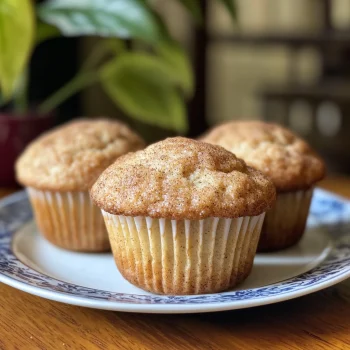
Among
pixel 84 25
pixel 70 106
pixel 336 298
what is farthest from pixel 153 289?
pixel 70 106

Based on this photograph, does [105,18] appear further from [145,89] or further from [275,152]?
[275,152]

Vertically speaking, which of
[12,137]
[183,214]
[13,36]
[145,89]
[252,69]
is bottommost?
[252,69]

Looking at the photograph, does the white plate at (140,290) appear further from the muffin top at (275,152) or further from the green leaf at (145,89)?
the green leaf at (145,89)

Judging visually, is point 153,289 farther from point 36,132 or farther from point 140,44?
point 140,44

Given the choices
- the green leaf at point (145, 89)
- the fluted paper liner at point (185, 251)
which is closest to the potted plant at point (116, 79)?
the green leaf at point (145, 89)

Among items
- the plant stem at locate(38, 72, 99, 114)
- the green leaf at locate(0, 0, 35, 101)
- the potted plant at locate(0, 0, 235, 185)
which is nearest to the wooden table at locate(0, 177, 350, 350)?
the green leaf at locate(0, 0, 35, 101)

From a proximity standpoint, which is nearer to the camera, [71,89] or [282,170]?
[282,170]

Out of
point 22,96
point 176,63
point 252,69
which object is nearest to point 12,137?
point 22,96
